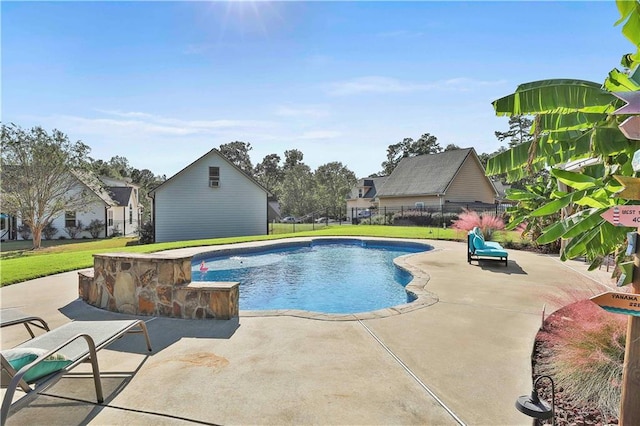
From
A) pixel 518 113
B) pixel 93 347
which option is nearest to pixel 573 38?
pixel 518 113

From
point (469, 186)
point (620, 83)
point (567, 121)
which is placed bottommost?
point (567, 121)

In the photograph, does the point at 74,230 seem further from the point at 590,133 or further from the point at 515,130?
the point at 515,130

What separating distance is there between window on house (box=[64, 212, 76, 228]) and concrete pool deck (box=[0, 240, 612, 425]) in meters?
25.9

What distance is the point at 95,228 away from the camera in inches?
1115

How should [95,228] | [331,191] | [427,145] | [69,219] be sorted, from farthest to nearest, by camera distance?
[427,145] < [331,191] < [95,228] < [69,219]

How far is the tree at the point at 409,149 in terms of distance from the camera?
7136cm

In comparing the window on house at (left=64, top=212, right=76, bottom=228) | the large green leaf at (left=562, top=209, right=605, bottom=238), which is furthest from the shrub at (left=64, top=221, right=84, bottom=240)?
the large green leaf at (left=562, top=209, right=605, bottom=238)

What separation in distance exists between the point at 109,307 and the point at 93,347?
353 cm

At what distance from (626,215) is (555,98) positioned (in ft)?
5.57

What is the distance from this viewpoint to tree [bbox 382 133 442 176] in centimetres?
7136

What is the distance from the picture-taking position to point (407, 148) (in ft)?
254

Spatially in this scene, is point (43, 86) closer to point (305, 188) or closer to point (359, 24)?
point (359, 24)

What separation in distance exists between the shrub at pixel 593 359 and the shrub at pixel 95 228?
109 feet

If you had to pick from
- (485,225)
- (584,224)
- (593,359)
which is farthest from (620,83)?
(485,225)
